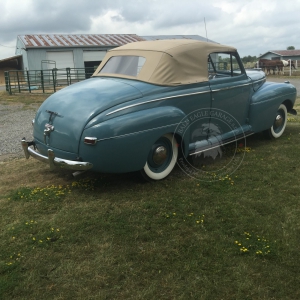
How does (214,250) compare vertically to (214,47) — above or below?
below

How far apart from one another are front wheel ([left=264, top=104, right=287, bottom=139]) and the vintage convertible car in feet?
1.45

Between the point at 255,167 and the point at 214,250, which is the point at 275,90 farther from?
the point at 214,250

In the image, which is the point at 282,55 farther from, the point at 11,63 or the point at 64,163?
the point at 64,163

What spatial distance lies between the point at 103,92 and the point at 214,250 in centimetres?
231

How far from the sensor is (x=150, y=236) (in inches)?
134

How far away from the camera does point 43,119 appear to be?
455 centimetres

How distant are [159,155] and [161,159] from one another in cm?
9

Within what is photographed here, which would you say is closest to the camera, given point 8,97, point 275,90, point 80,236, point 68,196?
point 80,236

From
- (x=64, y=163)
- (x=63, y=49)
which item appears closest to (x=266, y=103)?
(x=64, y=163)

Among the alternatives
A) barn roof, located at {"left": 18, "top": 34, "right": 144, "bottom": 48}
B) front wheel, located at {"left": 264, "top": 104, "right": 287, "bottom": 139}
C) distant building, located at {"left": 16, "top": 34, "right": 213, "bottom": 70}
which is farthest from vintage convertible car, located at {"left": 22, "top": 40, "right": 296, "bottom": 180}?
barn roof, located at {"left": 18, "top": 34, "right": 144, "bottom": 48}

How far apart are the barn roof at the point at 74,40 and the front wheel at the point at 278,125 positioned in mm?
20098

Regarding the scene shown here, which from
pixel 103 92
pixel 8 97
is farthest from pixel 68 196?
pixel 8 97

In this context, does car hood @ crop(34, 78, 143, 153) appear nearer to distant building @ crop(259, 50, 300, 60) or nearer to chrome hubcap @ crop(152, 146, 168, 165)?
chrome hubcap @ crop(152, 146, 168, 165)

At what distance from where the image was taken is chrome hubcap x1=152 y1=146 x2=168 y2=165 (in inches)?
180
